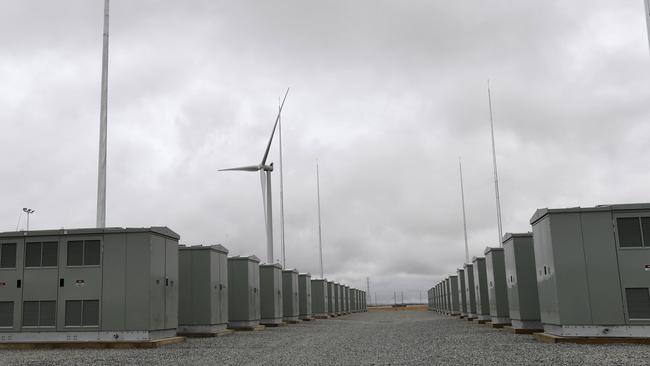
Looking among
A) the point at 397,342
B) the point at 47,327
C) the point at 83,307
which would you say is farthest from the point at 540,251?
the point at 47,327

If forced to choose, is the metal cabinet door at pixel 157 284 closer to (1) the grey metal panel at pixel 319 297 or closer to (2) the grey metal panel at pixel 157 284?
(2) the grey metal panel at pixel 157 284

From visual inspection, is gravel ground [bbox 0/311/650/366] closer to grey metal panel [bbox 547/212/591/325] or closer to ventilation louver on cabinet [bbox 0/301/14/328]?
grey metal panel [bbox 547/212/591/325]

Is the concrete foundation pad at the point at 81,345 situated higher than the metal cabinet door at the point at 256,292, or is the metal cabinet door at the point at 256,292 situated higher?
the metal cabinet door at the point at 256,292

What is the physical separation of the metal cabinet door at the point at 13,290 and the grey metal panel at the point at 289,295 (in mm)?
27812

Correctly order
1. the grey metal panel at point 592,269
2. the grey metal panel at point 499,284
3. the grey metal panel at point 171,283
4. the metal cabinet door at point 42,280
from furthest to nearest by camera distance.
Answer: the grey metal panel at point 499,284 → the grey metal panel at point 171,283 → the metal cabinet door at point 42,280 → the grey metal panel at point 592,269

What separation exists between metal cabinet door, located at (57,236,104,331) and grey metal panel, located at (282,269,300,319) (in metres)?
27.4

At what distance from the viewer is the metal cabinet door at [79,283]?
928 inches

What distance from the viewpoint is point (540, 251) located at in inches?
921

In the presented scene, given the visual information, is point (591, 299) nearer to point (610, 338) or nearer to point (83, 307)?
point (610, 338)

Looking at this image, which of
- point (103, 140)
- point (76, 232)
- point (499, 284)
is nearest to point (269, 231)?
point (499, 284)

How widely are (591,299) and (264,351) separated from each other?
11.5 meters

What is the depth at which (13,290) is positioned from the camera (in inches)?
952

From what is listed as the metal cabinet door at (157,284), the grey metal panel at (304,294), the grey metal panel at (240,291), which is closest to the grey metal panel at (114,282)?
the metal cabinet door at (157,284)

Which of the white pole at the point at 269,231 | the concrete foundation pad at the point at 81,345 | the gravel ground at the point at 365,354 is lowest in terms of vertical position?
the gravel ground at the point at 365,354
